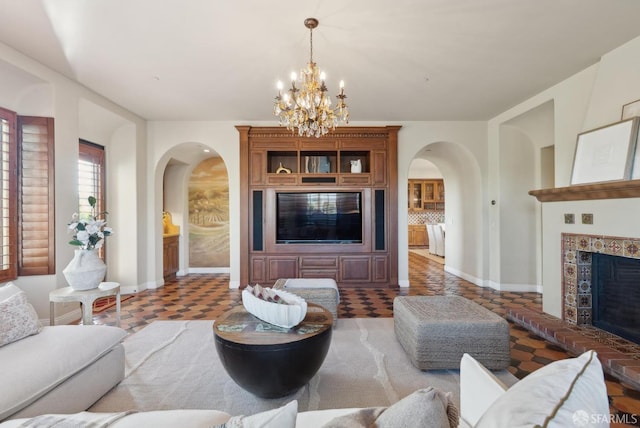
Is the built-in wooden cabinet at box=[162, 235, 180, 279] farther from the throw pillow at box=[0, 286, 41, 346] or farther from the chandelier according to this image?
the chandelier

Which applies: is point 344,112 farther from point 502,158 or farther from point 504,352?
point 502,158

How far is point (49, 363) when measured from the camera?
1.66m

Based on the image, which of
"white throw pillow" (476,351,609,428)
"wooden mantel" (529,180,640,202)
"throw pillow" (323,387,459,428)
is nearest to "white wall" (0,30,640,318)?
"wooden mantel" (529,180,640,202)

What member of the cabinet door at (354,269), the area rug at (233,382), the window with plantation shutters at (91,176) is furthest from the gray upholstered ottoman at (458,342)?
the window with plantation shutters at (91,176)

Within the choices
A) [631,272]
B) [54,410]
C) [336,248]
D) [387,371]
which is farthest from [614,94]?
[54,410]

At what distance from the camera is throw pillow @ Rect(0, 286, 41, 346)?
5.91 ft

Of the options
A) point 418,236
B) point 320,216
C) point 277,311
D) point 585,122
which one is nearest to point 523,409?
point 277,311

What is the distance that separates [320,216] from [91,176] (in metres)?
3.65

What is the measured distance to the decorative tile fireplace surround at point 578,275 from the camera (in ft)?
10.3

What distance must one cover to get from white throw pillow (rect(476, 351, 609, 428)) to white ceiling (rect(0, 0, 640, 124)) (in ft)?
8.38

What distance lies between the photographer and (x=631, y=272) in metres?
2.82

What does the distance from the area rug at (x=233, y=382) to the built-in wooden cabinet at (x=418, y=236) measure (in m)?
8.31

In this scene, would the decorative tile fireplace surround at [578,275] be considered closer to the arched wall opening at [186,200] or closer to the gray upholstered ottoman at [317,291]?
the gray upholstered ottoman at [317,291]

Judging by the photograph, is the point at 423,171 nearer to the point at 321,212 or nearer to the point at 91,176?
the point at 321,212
